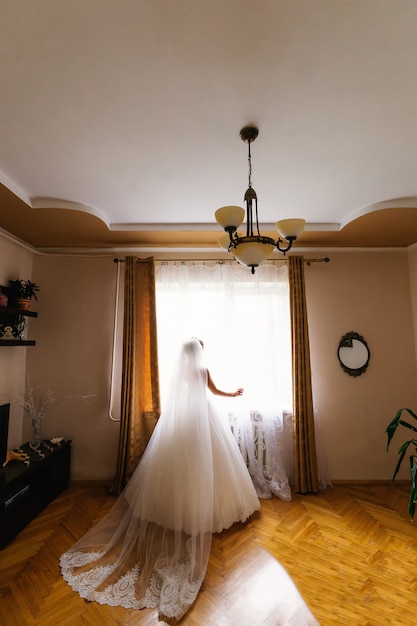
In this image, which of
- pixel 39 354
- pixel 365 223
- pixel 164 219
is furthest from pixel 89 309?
pixel 365 223

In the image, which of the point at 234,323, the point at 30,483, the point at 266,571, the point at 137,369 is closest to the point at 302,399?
the point at 234,323

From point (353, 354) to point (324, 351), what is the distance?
0.33 m

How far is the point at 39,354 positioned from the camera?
130 inches

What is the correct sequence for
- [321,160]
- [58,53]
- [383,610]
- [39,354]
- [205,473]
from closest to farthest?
[58,53] < [383,610] < [321,160] < [205,473] < [39,354]

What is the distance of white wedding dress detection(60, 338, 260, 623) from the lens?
5.86ft

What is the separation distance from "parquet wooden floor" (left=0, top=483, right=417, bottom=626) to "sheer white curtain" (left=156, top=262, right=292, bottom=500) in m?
0.58

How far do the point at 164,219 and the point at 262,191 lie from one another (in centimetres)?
100

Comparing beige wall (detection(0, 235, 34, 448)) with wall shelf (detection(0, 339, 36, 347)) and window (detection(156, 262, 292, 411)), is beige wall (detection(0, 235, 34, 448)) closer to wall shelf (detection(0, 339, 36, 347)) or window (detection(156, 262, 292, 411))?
wall shelf (detection(0, 339, 36, 347))

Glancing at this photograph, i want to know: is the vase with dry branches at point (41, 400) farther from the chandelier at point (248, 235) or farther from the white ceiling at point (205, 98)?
the chandelier at point (248, 235)

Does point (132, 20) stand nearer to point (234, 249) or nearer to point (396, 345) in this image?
point (234, 249)

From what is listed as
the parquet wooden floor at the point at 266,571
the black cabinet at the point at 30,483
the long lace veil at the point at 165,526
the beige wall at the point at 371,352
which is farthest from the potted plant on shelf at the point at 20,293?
the beige wall at the point at 371,352

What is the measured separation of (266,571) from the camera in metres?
1.95

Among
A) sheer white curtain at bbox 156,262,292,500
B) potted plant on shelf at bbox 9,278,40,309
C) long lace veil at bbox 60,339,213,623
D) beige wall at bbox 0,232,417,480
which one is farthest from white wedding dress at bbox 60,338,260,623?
potted plant on shelf at bbox 9,278,40,309

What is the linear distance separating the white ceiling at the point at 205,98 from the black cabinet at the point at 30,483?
2.28 meters
